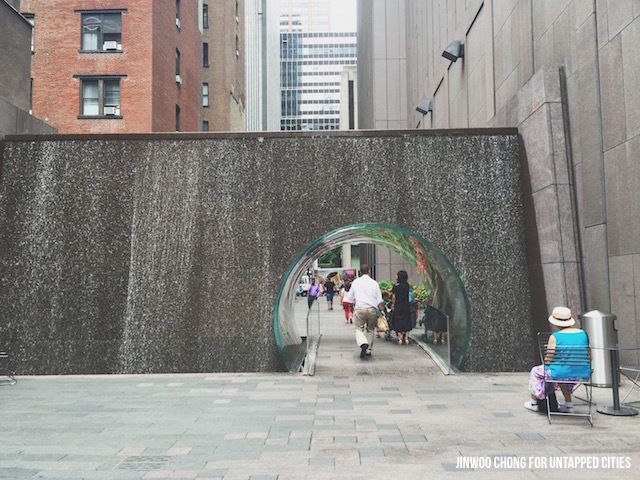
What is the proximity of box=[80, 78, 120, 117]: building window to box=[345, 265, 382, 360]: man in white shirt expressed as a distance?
20505 mm

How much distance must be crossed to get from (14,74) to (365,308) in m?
8.49

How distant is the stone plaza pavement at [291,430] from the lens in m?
5.43

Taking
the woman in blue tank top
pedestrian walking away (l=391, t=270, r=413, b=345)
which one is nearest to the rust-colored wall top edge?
pedestrian walking away (l=391, t=270, r=413, b=345)

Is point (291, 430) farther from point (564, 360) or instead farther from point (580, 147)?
point (580, 147)

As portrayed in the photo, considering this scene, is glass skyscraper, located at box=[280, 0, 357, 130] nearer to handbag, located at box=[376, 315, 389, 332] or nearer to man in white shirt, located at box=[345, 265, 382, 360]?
handbag, located at box=[376, 315, 389, 332]

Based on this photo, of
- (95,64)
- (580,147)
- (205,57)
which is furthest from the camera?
(205,57)

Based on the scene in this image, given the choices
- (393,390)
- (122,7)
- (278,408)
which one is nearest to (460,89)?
(393,390)

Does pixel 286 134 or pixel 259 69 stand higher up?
pixel 259 69

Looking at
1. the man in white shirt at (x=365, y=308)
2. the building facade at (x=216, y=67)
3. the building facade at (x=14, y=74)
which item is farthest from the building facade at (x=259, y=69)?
the man in white shirt at (x=365, y=308)

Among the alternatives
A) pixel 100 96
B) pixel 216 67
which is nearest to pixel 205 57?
pixel 216 67

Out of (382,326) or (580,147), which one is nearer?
(580,147)

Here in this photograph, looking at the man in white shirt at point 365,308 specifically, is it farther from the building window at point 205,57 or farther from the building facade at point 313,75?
the building facade at point 313,75

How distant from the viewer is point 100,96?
28.9 metres

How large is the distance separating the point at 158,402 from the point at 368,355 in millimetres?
5315
